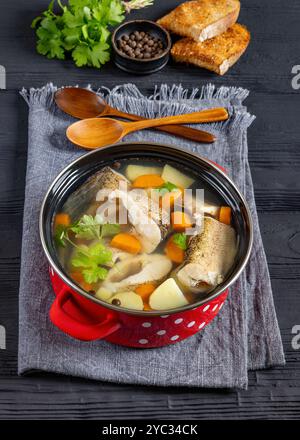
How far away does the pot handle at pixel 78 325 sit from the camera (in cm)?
154

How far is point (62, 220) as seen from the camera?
1702 mm

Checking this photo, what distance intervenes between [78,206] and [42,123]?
519mm

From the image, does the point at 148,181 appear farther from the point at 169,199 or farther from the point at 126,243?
the point at 126,243

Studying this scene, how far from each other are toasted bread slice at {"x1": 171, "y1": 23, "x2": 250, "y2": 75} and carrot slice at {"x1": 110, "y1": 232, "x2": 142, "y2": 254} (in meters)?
0.96

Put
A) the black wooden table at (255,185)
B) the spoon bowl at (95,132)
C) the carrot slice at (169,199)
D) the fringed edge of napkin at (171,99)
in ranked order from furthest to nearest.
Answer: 1. the fringed edge of napkin at (171,99)
2. the spoon bowl at (95,132)
3. the carrot slice at (169,199)
4. the black wooden table at (255,185)

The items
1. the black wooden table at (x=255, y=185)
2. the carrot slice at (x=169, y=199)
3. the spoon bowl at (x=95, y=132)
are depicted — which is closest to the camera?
the black wooden table at (x=255, y=185)

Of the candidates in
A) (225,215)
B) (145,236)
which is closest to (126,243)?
(145,236)

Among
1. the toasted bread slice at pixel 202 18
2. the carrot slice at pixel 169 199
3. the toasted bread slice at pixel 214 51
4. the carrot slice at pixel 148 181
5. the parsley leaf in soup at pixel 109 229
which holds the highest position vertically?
the toasted bread slice at pixel 202 18

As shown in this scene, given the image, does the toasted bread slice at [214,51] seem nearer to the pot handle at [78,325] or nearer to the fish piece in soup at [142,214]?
the fish piece in soup at [142,214]

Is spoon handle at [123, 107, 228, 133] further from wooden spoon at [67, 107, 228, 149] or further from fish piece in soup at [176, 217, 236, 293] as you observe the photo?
fish piece in soup at [176, 217, 236, 293]

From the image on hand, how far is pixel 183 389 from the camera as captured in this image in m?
1.66

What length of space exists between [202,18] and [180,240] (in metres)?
1.07

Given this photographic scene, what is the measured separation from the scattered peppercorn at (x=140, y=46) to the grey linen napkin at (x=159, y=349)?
40 cm

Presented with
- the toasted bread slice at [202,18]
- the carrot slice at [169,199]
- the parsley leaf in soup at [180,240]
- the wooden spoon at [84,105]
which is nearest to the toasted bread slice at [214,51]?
the toasted bread slice at [202,18]
